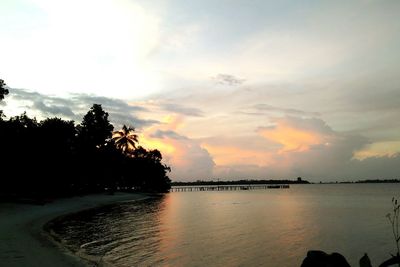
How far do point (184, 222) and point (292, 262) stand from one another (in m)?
23.5

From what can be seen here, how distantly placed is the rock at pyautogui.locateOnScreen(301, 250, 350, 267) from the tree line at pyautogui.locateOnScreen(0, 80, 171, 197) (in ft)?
154

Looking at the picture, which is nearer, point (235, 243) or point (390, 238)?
point (235, 243)

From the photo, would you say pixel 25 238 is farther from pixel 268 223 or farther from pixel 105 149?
pixel 105 149

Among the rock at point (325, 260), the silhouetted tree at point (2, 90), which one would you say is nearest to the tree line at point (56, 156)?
the silhouetted tree at point (2, 90)

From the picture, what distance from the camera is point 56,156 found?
55.8 meters

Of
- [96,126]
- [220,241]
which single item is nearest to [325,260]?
[220,241]

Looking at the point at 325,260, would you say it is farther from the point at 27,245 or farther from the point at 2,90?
the point at 2,90

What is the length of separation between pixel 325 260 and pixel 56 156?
178 ft

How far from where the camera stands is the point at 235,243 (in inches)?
1145

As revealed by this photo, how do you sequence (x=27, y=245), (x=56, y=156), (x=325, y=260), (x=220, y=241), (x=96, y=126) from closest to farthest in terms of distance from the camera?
1. (x=325, y=260)
2. (x=27, y=245)
3. (x=220, y=241)
4. (x=56, y=156)
5. (x=96, y=126)

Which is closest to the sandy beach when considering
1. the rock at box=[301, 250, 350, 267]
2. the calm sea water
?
the calm sea water

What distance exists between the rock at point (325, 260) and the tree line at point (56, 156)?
154 ft

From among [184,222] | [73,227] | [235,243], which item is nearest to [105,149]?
[184,222]

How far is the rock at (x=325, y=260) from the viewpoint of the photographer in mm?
6895
